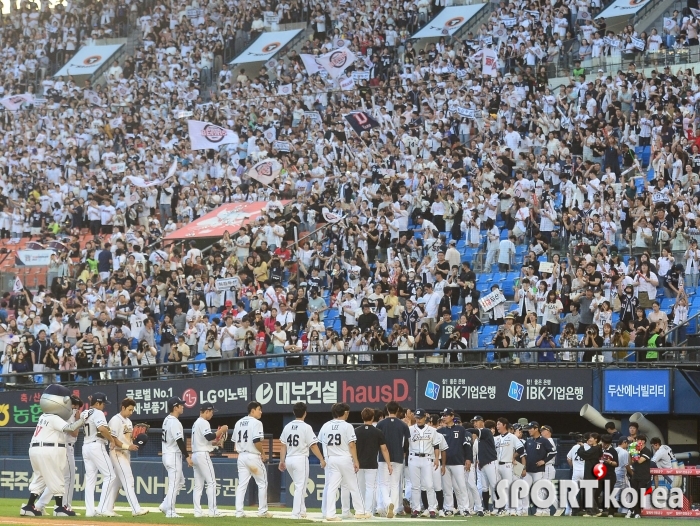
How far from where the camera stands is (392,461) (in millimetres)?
20031

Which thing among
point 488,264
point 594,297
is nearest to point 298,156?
point 488,264

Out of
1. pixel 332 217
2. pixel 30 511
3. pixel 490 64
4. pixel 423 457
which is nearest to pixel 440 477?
pixel 423 457

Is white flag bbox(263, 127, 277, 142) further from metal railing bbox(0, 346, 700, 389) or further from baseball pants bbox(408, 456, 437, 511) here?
baseball pants bbox(408, 456, 437, 511)

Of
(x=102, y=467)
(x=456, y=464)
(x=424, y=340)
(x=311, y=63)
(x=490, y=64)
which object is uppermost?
(x=311, y=63)

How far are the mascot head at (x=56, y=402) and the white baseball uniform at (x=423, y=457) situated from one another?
16.6 ft

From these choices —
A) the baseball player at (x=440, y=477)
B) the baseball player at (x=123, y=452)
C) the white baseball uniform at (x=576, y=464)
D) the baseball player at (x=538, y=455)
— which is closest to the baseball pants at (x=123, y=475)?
the baseball player at (x=123, y=452)

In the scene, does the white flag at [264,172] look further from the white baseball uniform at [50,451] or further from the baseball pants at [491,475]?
the white baseball uniform at [50,451]

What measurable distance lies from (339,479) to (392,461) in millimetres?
1552

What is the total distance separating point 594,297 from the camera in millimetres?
26062

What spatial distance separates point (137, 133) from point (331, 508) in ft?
85.1

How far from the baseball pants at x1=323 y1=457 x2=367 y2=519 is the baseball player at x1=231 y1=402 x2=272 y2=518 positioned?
1.22 metres

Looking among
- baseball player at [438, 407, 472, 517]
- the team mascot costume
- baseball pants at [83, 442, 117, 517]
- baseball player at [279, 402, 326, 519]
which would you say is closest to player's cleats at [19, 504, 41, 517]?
the team mascot costume

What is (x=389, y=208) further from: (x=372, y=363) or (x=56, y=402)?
(x=56, y=402)

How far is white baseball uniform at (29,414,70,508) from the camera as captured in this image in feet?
61.2
